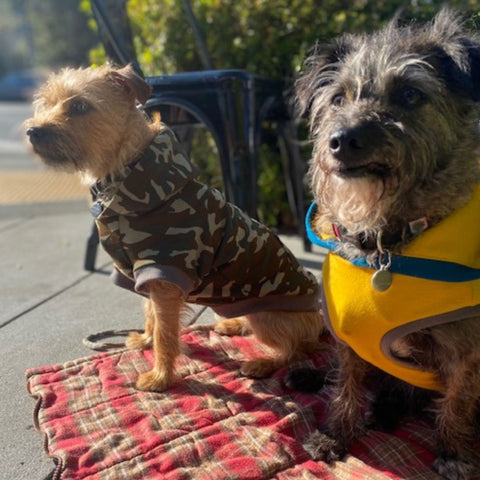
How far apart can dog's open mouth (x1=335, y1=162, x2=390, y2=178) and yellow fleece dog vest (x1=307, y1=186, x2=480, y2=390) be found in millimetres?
321

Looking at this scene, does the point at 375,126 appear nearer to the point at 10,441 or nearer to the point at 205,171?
the point at 10,441

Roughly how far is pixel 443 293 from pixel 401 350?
31 centimetres

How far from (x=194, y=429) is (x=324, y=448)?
58 cm

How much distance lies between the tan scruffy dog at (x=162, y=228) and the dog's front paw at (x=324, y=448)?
678mm

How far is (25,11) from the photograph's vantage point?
41.7 m

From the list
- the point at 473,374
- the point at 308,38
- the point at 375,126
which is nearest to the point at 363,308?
the point at 473,374

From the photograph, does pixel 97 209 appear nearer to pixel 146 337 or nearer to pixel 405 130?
pixel 146 337

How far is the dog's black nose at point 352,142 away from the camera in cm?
182

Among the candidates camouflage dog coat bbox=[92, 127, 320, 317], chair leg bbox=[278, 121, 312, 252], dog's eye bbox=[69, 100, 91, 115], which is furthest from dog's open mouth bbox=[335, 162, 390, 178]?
chair leg bbox=[278, 121, 312, 252]

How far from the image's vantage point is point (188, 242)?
2730mm

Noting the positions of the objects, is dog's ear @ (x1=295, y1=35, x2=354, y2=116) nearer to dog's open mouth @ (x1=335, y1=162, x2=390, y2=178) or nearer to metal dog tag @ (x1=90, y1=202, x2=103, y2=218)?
dog's open mouth @ (x1=335, y1=162, x2=390, y2=178)

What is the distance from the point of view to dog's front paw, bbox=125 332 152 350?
3.24m

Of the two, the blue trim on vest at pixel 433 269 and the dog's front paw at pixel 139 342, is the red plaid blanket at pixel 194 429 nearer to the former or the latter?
the dog's front paw at pixel 139 342

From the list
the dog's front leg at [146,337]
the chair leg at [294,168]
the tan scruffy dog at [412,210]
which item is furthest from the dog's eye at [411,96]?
the chair leg at [294,168]
